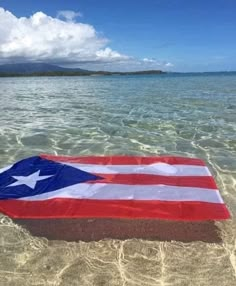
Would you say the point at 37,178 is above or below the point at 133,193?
below

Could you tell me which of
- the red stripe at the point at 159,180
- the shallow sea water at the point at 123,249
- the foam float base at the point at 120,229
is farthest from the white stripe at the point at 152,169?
the foam float base at the point at 120,229

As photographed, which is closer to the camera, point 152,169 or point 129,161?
point 152,169

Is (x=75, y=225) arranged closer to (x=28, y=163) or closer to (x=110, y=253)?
(x=110, y=253)

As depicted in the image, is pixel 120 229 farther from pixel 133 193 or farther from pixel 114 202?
pixel 133 193

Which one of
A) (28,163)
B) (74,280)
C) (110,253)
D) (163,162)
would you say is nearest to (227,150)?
(163,162)

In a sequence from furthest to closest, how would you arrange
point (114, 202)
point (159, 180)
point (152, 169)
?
point (152, 169)
point (159, 180)
point (114, 202)

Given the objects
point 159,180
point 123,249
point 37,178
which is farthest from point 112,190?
point 37,178

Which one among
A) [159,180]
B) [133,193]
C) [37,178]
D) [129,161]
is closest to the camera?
[133,193]
